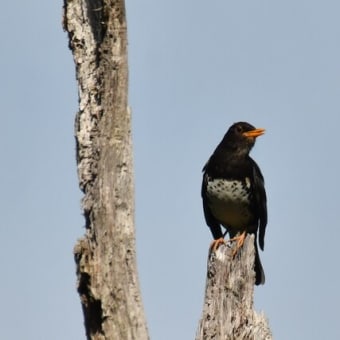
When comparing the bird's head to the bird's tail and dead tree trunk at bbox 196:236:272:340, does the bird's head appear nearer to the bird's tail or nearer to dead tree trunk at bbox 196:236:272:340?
the bird's tail

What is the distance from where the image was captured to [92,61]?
6.35 meters

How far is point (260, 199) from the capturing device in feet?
37.1

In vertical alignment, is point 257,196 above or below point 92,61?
below

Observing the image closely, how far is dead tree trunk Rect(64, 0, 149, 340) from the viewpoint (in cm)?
588

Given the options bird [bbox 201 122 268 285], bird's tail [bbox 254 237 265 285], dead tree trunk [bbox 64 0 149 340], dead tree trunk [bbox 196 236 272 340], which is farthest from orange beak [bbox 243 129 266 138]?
dead tree trunk [bbox 64 0 149 340]

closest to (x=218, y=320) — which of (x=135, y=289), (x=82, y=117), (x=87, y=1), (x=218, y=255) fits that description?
(x=218, y=255)

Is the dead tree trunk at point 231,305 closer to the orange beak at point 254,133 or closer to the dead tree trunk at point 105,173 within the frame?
the dead tree trunk at point 105,173

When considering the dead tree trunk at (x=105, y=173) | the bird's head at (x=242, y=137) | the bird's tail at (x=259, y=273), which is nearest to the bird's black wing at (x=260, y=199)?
the bird's head at (x=242, y=137)

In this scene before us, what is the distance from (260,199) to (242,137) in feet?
2.82

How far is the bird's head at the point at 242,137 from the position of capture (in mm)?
11562

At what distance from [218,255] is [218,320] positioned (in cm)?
93

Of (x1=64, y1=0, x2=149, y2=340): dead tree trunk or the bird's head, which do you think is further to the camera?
the bird's head

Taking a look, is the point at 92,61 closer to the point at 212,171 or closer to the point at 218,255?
the point at 218,255

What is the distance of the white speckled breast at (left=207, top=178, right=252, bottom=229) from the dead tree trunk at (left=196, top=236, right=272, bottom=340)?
3307 mm
